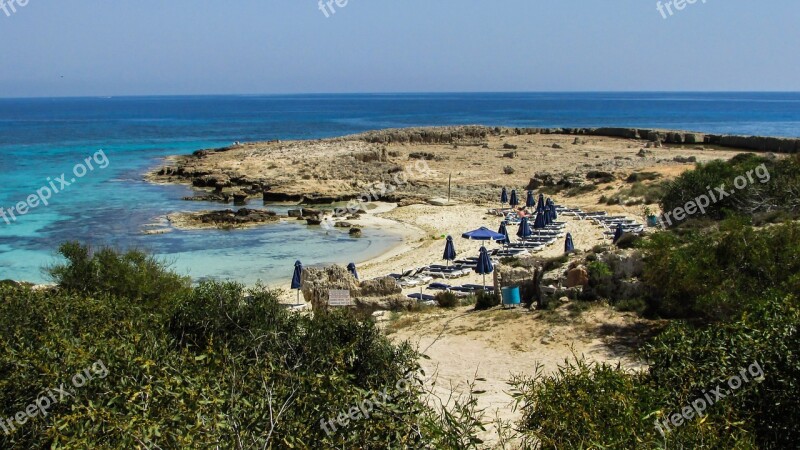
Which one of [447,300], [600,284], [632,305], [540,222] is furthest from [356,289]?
[540,222]

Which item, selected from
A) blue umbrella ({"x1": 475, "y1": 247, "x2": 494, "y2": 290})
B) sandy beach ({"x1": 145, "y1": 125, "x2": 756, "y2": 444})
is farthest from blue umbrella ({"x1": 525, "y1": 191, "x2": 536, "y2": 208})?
blue umbrella ({"x1": 475, "y1": 247, "x2": 494, "y2": 290})

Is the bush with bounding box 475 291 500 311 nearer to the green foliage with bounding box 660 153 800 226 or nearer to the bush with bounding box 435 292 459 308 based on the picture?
the bush with bounding box 435 292 459 308

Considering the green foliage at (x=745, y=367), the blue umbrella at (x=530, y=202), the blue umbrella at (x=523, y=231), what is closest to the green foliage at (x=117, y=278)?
the green foliage at (x=745, y=367)

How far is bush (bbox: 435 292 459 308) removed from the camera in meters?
18.2

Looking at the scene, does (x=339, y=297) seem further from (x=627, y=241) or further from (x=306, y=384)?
(x=306, y=384)

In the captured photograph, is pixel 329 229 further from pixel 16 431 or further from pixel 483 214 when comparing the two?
pixel 16 431

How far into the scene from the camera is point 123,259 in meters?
16.0

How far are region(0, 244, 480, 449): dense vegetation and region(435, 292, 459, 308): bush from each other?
25.3 ft

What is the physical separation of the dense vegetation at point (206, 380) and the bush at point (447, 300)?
770 cm

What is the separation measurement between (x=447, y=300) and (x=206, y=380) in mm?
11306

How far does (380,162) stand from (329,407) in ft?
151

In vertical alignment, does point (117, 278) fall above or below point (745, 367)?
below

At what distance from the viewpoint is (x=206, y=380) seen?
7.52 m

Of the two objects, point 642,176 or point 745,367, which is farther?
point 642,176
